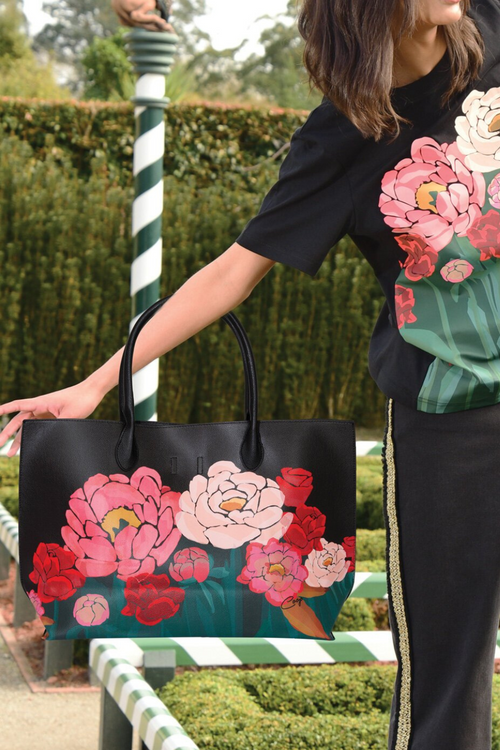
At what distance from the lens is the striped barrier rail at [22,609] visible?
3.47 m

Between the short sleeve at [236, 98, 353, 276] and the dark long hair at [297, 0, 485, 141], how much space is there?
64 millimetres

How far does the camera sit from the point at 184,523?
1.60 metres

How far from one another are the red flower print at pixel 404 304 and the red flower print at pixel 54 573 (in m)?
0.63

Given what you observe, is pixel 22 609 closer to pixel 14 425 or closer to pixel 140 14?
pixel 140 14

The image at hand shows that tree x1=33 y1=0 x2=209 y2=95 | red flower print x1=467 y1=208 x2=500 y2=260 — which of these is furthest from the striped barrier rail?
tree x1=33 y1=0 x2=209 y2=95

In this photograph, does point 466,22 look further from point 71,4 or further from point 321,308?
point 71,4

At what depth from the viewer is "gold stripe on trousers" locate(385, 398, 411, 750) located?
1.53 meters

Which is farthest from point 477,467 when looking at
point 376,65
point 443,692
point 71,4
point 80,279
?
point 71,4

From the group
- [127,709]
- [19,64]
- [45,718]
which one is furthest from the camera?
[19,64]

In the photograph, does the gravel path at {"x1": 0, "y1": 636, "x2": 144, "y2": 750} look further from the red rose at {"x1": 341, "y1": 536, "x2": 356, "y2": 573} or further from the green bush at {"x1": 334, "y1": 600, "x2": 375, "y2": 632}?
the red rose at {"x1": 341, "y1": 536, "x2": 356, "y2": 573}

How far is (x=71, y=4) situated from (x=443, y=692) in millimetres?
42648

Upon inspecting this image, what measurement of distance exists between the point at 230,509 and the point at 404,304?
1.43 ft

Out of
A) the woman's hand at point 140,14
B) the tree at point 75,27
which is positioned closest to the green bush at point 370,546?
the woman's hand at point 140,14

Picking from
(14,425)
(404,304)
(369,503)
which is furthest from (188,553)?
(369,503)
